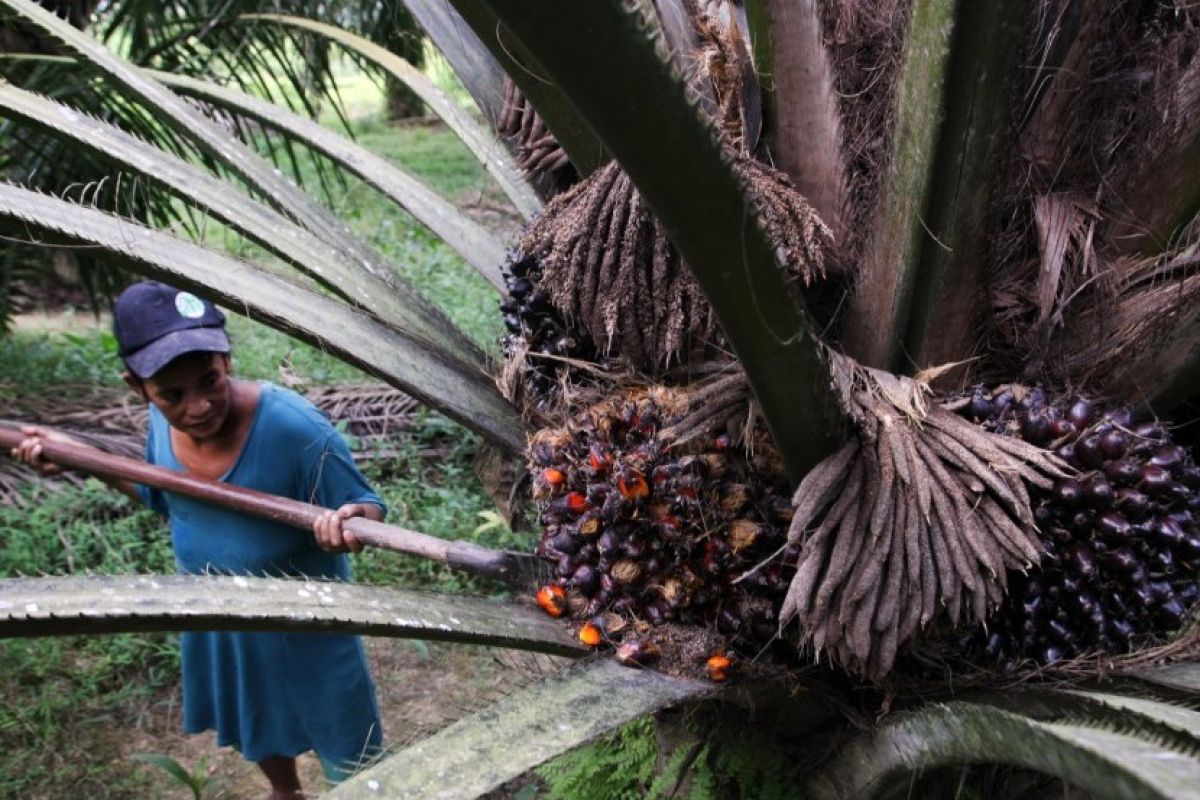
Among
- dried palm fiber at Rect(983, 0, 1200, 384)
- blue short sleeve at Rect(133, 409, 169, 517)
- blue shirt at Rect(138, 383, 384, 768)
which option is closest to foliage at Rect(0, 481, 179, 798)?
blue shirt at Rect(138, 383, 384, 768)

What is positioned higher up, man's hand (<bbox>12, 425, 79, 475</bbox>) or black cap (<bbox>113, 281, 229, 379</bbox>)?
black cap (<bbox>113, 281, 229, 379</bbox>)

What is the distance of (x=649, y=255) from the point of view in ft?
4.31

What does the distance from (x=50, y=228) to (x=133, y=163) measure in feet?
1.21

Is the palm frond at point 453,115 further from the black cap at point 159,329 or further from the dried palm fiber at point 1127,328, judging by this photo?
the dried palm fiber at point 1127,328

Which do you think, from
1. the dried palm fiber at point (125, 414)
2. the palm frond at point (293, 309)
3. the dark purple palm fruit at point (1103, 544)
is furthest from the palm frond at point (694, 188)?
the dried palm fiber at point (125, 414)

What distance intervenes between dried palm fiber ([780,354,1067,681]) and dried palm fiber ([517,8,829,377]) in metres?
0.21

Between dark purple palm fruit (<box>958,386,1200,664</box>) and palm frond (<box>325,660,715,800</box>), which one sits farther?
dark purple palm fruit (<box>958,386,1200,664</box>)

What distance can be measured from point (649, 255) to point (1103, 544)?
0.65 m

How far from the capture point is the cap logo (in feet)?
7.04

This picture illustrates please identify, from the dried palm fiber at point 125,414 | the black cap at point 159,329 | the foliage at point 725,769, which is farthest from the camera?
the dried palm fiber at point 125,414

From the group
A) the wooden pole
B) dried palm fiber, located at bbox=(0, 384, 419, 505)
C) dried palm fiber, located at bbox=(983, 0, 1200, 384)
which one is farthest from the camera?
dried palm fiber, located at bbox=(0, 384, 419, 505)

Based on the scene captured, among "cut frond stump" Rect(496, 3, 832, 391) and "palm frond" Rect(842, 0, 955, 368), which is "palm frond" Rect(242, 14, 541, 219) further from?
"palm frond" Rect(842, 0, 955, 368)

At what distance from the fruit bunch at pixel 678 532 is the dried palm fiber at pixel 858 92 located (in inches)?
13.2

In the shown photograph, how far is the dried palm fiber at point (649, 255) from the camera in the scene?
1276mm
